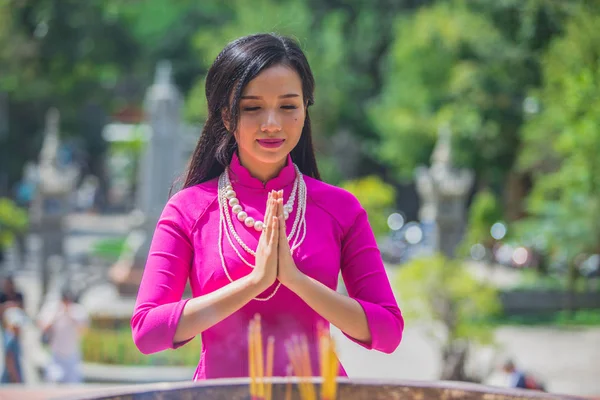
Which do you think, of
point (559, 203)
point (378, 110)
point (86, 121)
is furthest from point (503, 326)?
point (86, 121)

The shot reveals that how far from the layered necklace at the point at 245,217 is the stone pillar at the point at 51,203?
17.2 metres

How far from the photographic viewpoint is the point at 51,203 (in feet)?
64.0

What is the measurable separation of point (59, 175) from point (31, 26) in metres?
15.6

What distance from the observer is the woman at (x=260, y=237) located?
7.38 ft

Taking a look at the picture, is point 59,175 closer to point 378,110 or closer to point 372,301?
point 378,110

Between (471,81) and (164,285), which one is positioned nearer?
(164,285)

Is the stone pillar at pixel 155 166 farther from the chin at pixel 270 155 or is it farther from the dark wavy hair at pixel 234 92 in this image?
the chin at pixel 270 155

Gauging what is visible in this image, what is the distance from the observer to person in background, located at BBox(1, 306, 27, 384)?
9.40 meters

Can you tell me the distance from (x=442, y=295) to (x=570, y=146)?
314 centimetres

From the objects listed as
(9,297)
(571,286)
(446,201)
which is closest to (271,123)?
(9,297)

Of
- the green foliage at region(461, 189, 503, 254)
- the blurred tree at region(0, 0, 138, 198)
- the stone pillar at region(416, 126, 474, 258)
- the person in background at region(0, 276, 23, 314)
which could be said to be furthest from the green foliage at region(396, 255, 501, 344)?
the blurred tree at region(0, 0, 138, 198)

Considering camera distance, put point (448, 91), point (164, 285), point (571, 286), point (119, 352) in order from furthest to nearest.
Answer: point (448, 91)
point (571, 286)
point (119, 352)
point (164, 285)

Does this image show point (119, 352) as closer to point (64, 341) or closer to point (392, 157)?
point (64, 341)

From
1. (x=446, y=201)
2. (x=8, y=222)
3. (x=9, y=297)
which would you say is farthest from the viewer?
(x=8, y=222)
